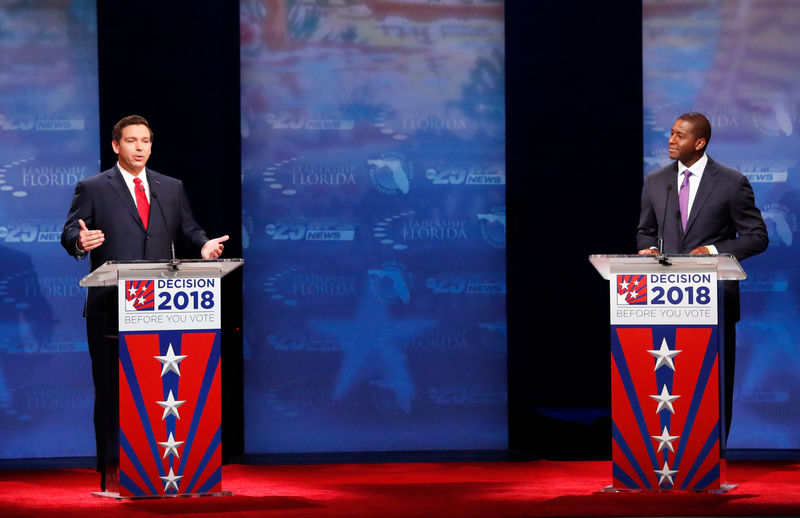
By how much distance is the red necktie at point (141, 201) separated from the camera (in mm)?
4605

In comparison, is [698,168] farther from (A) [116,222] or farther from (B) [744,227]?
(A) [116,222]

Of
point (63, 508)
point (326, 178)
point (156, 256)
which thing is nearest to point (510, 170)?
point (326, 178)

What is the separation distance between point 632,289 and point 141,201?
87.0 inches

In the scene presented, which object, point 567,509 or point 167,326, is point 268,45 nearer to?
point 167,326

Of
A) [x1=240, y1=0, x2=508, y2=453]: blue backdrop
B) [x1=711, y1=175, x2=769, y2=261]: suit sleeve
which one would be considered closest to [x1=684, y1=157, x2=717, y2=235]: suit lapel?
[x1=711, y1=175, x2=769, y2=261]: suit sleeve

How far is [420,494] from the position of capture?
4.50m

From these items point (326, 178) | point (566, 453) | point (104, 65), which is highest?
point (104, 65)

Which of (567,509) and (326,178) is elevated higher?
(326,178)

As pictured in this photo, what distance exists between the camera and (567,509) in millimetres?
4059

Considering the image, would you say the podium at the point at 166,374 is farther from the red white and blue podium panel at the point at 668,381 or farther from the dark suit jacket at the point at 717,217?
the dark suit jacket at the point at 717,217

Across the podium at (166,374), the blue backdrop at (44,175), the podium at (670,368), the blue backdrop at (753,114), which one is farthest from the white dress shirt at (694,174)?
the blue backdrop at (44,175)

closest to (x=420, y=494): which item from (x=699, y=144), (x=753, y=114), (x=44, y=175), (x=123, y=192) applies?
(x=123, y=192)

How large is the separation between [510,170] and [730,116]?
132 cm

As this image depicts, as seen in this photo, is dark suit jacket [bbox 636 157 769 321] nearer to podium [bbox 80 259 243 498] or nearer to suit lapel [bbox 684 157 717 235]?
suit lapel [bbox 684 157 717 235]
